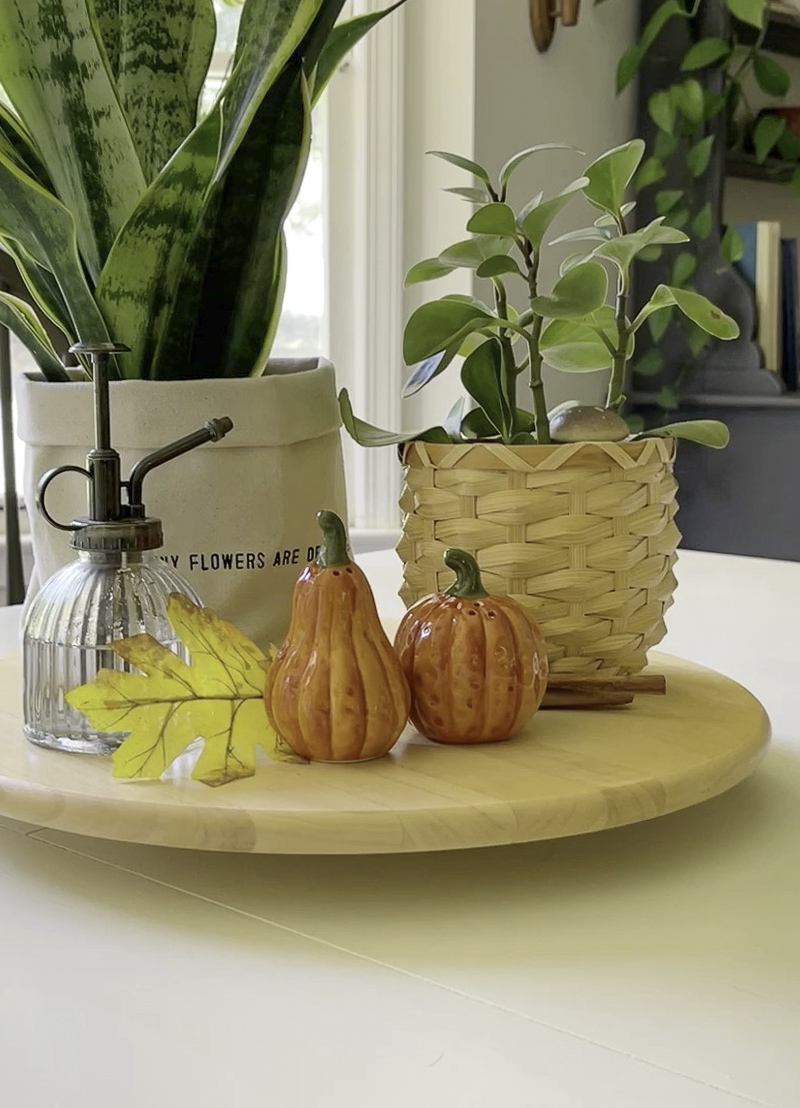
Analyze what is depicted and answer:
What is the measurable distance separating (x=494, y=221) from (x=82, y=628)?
0.25 m

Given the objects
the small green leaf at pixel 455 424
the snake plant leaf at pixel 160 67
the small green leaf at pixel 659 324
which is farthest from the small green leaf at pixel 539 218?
the small green leaf at pixel 659 324

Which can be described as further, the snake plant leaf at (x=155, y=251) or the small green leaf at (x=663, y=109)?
the small green leaf at (x=663, y=109)

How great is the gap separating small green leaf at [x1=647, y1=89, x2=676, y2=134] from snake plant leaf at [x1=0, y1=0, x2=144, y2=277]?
1.89m

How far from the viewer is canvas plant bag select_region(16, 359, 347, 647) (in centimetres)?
60

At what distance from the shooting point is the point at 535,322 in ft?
1.95

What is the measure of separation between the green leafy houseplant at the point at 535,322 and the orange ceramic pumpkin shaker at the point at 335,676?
11cm

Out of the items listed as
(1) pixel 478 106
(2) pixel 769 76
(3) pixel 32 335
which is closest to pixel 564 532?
(3) pixel 32 335

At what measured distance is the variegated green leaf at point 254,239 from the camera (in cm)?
61

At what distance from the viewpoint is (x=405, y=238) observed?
218 centimetres

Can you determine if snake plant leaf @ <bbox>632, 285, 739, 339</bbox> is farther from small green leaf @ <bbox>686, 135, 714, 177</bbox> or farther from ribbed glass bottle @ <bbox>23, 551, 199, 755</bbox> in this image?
small green leaf @ <bbox>686, 135, 714, 177</bbox>

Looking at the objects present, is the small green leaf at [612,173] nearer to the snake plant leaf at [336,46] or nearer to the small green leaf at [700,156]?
the snake plant leaf at [336,46]

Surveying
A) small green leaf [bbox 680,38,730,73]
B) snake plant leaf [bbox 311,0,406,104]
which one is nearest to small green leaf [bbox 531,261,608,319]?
snake plant leaf [bbox 311,0,406,104]

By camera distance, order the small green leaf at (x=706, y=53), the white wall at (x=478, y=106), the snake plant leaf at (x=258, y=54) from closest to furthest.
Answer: the snake plant leaf at (x=258, y=54), the white wall at (x=478, y=106), the small green leaf at (x=706, y=53)

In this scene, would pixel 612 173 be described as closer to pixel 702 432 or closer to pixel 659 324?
pixel 702 432
